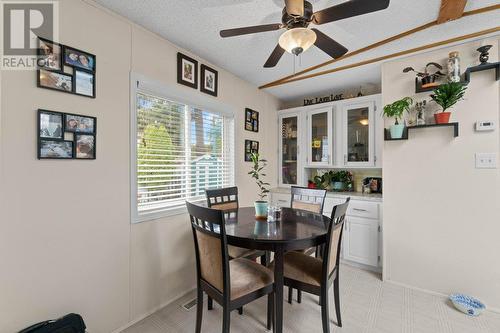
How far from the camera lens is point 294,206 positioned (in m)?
2.73

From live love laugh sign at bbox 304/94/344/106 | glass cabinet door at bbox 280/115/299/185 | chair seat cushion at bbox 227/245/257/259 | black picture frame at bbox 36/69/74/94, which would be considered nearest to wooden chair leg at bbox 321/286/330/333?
chair seat cushion at bbox 227/245/257/259

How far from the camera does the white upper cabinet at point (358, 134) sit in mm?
3068

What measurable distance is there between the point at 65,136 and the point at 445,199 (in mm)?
3292

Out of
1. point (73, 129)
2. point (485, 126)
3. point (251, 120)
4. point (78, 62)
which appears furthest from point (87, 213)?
point (485, 126)

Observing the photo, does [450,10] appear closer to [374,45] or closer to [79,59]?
[374,45]

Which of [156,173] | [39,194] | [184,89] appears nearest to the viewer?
[39,194]

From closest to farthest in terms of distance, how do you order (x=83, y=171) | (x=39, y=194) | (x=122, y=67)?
(x=39, y=194) < (x=83, y=171) < (x=122, y=67)

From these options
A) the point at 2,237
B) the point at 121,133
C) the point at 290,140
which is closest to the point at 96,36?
the point at 121,133

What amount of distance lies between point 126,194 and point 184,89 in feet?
3.83

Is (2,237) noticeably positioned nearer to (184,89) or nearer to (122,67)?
(122,67)

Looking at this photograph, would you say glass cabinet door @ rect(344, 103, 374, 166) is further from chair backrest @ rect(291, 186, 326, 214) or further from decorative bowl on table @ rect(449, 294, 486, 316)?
decorative bowl on table @ rect(449, 294, 486, 316)

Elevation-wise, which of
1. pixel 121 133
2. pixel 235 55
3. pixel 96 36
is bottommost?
pixel 121 133

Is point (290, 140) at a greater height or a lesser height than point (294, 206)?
greater

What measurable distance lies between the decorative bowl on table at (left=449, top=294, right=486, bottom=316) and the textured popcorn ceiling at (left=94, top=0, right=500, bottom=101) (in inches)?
93.8
